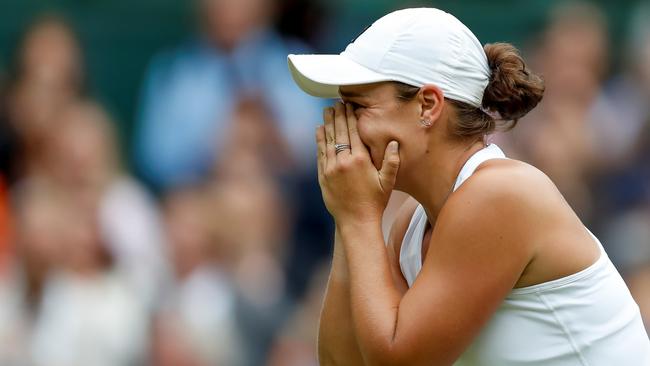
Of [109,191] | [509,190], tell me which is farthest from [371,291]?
[109,191]

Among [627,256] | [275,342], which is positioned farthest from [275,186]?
[627,256]

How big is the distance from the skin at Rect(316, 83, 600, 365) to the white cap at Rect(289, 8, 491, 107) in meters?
0.05

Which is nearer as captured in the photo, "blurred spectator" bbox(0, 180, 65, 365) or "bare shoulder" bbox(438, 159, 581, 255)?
"bare shoulder" bbox(438, 159, 581, 255)

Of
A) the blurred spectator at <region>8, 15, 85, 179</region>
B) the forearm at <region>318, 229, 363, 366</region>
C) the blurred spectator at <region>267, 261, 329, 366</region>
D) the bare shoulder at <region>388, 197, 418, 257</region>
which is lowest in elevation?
the blurred spectator at <region>267, 261, 329, 366</region>

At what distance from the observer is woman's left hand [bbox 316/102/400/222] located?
11.4 feet

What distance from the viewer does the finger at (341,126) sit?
140 inches

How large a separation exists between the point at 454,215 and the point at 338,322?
0.67m

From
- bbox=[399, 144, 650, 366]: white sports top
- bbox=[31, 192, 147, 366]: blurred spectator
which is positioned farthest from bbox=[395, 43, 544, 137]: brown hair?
bbox=[31, 192, 147, 366]: blurred spectator

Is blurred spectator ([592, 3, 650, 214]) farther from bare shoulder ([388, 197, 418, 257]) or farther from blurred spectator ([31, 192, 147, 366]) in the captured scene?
bare shoulder ([388, 197, 418, 257])

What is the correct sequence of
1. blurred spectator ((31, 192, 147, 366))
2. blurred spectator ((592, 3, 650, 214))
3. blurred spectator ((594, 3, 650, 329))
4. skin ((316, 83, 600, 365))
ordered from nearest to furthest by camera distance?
skin ((316, 83, 600, 365))
blurred spectator ((31, 192, 147, 366))
blurred spectator ((594, 3, 650, 329))
blurred spectator ((592, 3, 650, 214))

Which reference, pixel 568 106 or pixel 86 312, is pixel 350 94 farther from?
pixel 568 106

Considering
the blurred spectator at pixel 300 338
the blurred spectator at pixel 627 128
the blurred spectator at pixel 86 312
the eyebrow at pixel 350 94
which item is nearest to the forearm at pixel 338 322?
the eyebrow at pixel 350 94

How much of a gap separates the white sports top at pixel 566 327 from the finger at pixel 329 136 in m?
0.37

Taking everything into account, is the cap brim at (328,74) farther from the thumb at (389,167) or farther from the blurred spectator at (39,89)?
the blurred spectator at (39,89)
